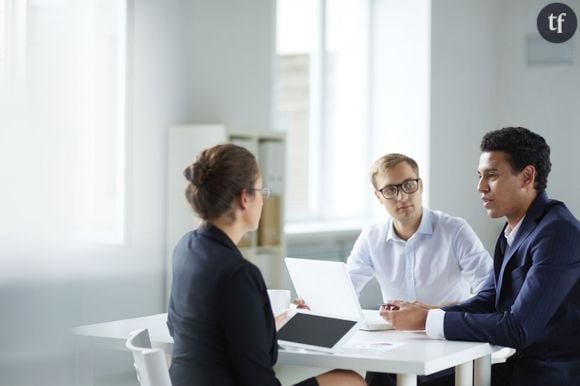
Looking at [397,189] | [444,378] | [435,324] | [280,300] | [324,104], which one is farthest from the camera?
[324,104]

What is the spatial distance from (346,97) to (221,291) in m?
3.93

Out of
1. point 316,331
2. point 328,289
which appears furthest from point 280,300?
point 316,331

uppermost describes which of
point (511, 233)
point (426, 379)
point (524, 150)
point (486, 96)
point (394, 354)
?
point (486, 96)

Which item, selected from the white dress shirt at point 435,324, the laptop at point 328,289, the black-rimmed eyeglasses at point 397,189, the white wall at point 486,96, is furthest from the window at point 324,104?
the white dress shirt at point 435,324

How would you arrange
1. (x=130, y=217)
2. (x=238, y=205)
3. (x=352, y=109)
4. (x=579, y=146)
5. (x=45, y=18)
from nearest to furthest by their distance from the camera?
(x=238, y=205)
(x=45, y=18)
(x=579, y=146)
(x=130, y=217)
(x=352, y=109)

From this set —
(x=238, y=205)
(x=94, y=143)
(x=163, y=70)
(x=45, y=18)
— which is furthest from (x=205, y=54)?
(x=238, y=205)

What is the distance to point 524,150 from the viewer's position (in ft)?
8.02

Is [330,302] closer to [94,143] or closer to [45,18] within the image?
[45,18]

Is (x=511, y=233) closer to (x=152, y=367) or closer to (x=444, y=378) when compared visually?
(x=444, y=378)

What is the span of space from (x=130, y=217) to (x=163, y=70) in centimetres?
66

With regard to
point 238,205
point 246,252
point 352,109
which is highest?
point 352,109

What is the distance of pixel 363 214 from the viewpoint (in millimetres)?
5793

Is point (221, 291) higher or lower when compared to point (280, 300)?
higher

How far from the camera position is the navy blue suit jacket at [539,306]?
→ 2.26m
